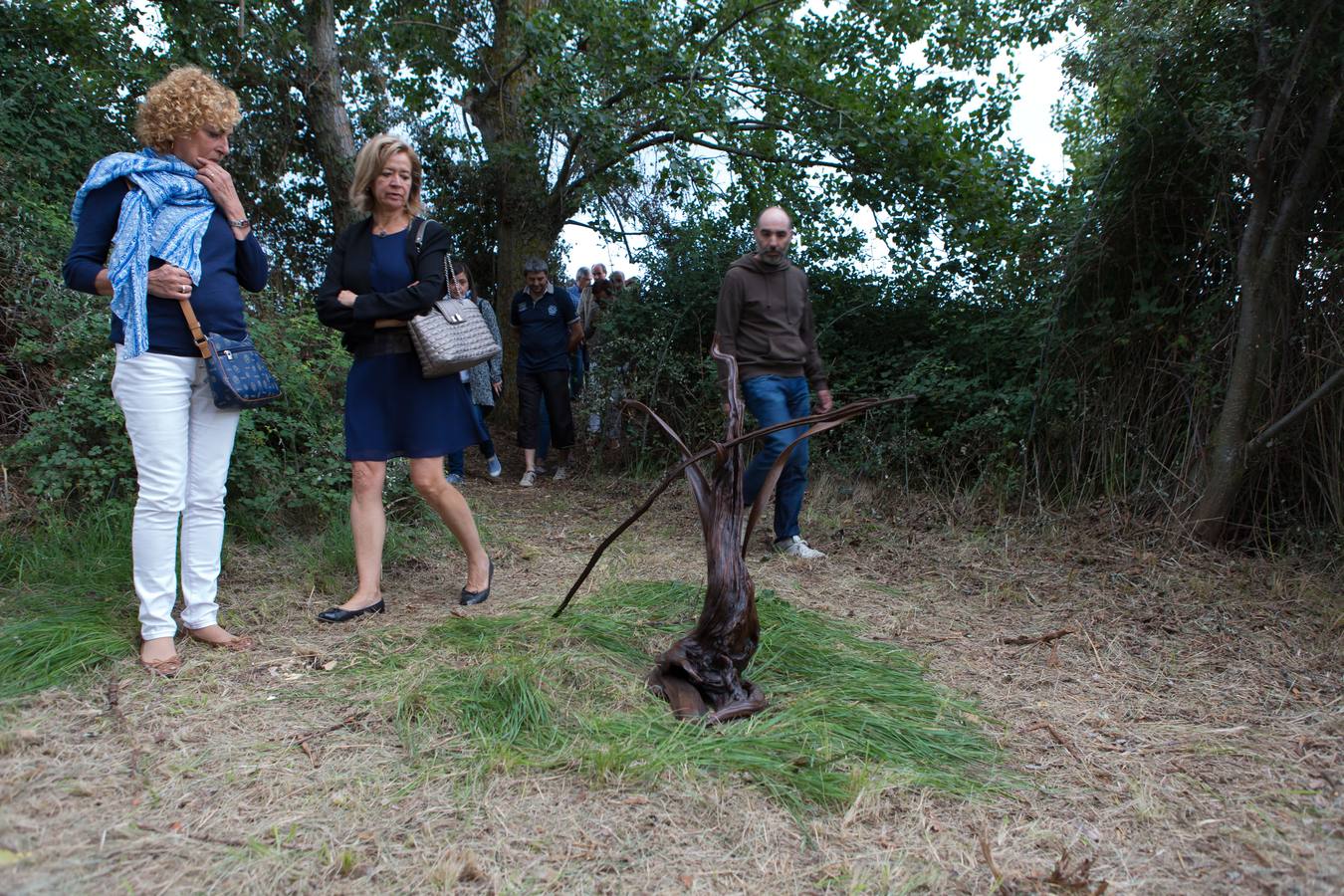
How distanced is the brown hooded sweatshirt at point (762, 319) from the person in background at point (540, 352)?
8.51ft

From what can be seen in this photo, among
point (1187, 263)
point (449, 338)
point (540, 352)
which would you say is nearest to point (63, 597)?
point (449, 338)

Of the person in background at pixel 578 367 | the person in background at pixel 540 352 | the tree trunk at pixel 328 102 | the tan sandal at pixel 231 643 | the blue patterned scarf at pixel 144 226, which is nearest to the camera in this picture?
the blue patterned scarf at pixel 144 226

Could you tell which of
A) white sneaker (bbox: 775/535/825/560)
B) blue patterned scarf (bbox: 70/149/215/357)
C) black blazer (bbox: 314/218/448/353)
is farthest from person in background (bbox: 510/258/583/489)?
blue patterned scarf (bbox: 70/149/215/357)

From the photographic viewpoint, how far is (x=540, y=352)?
278 inches

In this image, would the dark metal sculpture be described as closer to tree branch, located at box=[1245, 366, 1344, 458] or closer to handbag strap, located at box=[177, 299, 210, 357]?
handbag strap, located at box=[177, 299, 210, 357]

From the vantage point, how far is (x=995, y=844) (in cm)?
208

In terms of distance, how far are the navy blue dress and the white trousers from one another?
476 mm

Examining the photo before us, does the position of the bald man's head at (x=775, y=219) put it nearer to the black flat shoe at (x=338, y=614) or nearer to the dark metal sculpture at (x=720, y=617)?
the dark metal sculpture at (x=720, y=617)

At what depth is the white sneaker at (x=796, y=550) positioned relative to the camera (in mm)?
4758

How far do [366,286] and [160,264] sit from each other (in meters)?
0.72

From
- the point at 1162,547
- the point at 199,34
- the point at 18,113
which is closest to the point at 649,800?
the point at 1162,547

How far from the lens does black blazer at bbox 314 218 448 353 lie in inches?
129

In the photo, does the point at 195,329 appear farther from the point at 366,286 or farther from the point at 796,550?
the point at 796,550

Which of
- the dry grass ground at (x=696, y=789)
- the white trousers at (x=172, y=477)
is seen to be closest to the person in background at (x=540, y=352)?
the dry grass ground at (x=696, y=789)
